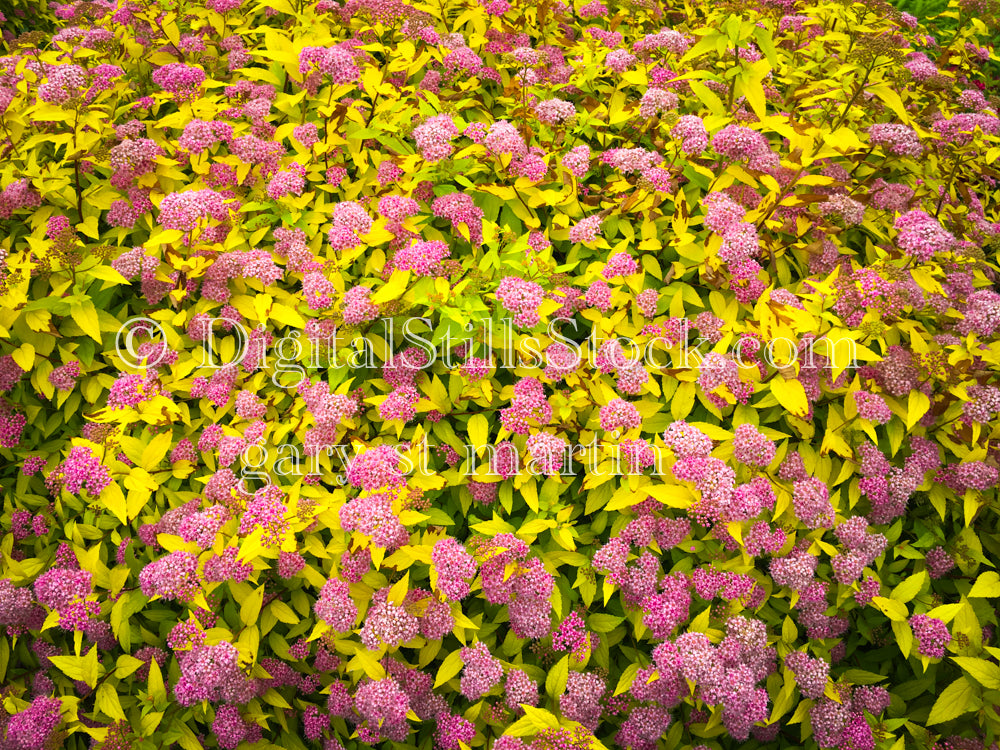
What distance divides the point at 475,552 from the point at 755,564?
1088 mm

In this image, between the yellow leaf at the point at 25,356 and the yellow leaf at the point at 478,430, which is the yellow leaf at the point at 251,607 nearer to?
the yellow leaf at the point at 478,430


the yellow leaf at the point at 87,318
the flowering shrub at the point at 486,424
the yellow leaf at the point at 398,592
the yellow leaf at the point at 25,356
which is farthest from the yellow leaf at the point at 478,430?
the yellow leaf at the point at 25,356

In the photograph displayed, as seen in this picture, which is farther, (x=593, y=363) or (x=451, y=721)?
(x=593, y=363)

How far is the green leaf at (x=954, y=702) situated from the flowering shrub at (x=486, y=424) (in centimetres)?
2

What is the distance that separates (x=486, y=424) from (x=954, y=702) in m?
1.77

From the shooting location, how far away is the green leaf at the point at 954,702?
6.69 ft

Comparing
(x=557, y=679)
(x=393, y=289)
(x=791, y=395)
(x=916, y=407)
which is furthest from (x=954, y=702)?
(x=393, y=289)

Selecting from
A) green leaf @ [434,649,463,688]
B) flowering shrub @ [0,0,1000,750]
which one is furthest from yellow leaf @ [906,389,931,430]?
green leaf @ [434,649,463,688]

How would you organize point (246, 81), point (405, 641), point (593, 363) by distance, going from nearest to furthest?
point (405, 641) → point (593, 363) → point (246, 81)

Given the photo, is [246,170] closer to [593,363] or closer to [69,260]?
[69,260]

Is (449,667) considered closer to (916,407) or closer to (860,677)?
(860,677)

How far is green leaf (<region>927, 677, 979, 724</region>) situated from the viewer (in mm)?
2039

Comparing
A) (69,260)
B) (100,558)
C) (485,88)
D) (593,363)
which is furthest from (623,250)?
(100,558)

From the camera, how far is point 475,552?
2020 mm
